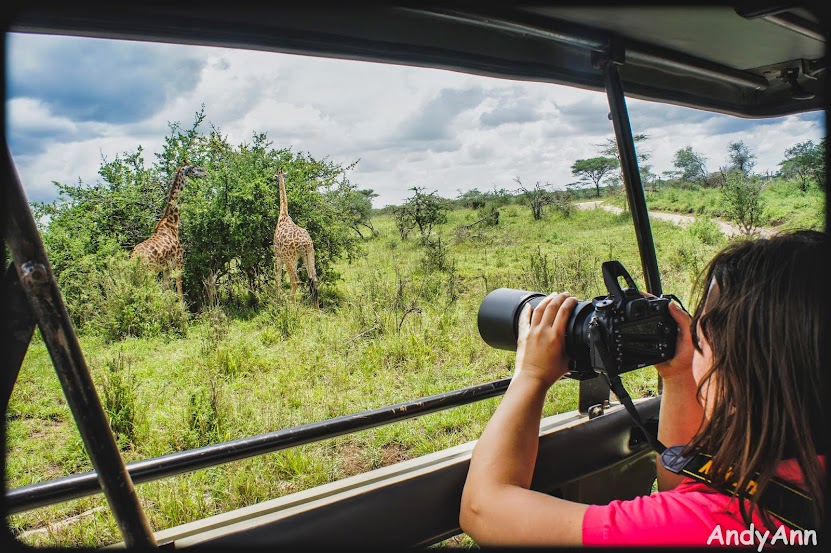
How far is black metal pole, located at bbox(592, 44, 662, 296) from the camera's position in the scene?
1.45m

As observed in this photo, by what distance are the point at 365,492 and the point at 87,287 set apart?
2501 millimetres

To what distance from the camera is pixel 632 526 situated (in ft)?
2.07

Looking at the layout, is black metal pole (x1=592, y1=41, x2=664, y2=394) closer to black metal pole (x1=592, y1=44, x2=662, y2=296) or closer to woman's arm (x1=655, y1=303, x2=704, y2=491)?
black metal pole (x1=592, y1=44, x2=662, y2=296)

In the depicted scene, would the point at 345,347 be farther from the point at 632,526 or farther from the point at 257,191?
the point at 632,526

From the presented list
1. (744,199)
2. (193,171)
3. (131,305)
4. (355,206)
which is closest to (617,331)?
(131,305)

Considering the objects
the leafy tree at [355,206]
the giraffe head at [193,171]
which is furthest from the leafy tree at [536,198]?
the giraffe head at [193,171]

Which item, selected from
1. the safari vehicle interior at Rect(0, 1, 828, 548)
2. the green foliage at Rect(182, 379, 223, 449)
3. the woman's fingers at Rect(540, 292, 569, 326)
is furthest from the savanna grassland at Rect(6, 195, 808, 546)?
the woman's fingers at Rect(540, 292, 569, 326)

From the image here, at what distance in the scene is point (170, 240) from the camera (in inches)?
155

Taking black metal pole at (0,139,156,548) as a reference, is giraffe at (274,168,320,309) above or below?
above

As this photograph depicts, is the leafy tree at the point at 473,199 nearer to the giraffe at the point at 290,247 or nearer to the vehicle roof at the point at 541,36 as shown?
the giraffe at the point at 290,247

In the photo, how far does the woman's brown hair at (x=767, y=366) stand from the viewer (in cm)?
60

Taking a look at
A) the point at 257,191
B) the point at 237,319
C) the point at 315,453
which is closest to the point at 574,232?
the point at 257,191

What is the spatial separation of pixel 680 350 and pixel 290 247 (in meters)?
4.04

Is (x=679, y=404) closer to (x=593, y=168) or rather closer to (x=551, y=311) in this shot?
(x=551, y=311)
